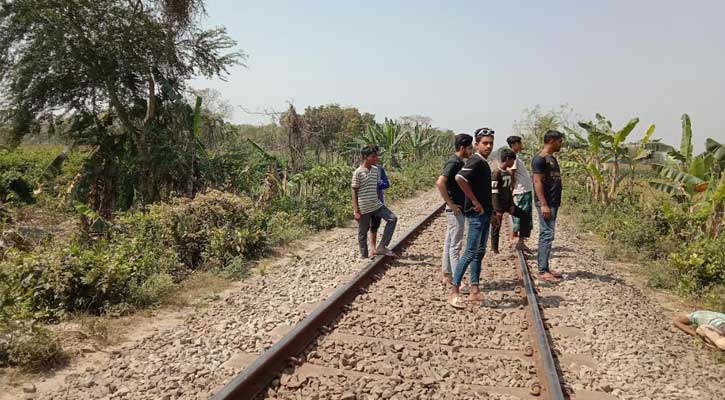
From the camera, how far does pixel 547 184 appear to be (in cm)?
640

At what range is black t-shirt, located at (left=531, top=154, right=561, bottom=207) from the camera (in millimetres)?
6332

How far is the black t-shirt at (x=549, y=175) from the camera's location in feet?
20.8

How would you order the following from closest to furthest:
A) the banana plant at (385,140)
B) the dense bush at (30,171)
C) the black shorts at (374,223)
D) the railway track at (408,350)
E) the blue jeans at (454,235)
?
the railway track at (408,350), the blue jeans at (454,235), the black shorts at (374,223), the dense bush at (30,171), the banana plant at (385,140)

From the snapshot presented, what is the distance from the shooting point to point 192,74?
51.9ft

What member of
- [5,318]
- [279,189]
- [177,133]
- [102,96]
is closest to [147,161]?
[177,133]

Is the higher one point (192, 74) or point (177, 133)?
point (192, 74)

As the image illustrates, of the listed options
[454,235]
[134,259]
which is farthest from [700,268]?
[134,259]

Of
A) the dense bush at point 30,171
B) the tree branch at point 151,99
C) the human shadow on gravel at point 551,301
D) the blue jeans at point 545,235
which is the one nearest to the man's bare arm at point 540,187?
the blue jeans at point 545,235

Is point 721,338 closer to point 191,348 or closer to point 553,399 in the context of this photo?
point 553,399

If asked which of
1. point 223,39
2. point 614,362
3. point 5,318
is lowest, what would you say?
point 614,362

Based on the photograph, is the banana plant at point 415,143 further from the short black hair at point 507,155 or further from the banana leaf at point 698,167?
the short black hair at point 507,155

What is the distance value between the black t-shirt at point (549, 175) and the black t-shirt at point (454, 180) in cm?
121

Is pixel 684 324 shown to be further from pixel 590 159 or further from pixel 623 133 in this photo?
pixel 590 159

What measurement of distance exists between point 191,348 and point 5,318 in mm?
1709
